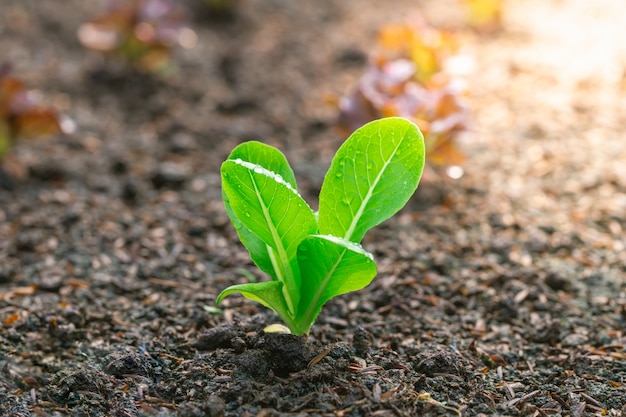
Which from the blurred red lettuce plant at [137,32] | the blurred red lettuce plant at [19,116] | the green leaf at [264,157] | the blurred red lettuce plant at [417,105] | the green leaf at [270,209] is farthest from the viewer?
the blurred red lettuce plant at [137,32]

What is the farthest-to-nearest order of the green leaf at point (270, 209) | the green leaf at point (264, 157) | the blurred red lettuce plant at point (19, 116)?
the blurred red lettuce plant at point (19, 116) < the green leaf at point (264, 157) < the green leaf at point (270, 209)

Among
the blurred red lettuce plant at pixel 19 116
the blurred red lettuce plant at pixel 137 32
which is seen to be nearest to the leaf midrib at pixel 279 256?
the blurred red lettuce plant at pixel 19 116

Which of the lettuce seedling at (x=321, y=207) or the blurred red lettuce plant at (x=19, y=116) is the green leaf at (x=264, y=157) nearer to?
the lettuce seedling at (x=321, y=207)

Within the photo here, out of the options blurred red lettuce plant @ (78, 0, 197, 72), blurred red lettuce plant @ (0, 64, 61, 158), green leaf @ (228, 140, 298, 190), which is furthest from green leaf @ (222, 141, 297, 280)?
blurred red lettuce plant @ (78, 0, 197, 72)

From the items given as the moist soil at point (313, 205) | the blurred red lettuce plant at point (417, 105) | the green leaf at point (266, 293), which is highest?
the blurred red lettuce plant at point (417, 105)

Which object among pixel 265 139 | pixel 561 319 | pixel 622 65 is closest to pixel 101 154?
pixel 265 139

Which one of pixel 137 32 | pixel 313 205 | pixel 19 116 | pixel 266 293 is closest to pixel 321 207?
pixel 266 293

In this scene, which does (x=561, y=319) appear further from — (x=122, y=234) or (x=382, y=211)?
(x=122, y=234)

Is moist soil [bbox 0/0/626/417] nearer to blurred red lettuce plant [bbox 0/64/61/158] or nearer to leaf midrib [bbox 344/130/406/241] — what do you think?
blurred red lettuce plant [bbox 0/64/61/158]

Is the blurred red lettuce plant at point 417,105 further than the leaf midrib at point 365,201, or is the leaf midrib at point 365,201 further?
the blurred red lettuce plant at point 417,105
